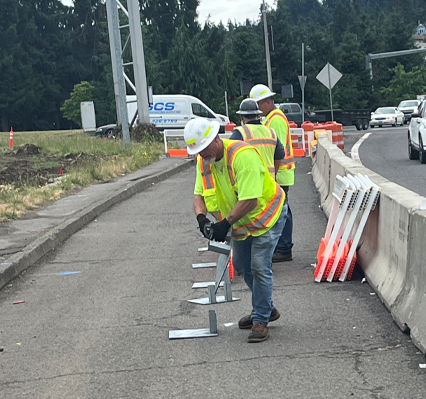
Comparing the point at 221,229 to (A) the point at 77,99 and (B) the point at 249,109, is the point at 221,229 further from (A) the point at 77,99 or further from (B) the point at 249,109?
(A) the point at 77,99

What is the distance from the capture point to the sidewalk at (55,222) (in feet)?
31.9

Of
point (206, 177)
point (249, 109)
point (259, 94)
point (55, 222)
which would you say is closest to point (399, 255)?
point (206, 177)

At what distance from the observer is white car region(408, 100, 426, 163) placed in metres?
19.2

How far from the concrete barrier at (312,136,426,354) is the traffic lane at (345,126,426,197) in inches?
226

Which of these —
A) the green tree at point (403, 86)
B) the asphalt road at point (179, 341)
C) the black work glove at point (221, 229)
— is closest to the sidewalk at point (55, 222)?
the asphalt road at point (179, 341)

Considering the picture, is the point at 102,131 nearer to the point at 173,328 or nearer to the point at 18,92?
the point at 18,92

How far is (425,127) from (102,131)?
107 ft

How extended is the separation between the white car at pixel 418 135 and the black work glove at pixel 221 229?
14.2m

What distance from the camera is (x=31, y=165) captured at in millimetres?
24641

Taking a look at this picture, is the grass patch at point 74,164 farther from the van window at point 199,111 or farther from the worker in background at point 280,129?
the van window at point 199,111

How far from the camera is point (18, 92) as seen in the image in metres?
79.4

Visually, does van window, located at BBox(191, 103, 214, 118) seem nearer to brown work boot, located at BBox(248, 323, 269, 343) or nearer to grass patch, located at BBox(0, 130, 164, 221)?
grass patch, located at BBox(0, 130, 164, 221)

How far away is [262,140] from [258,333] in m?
2.45

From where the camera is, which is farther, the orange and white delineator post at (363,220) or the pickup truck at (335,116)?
the pickup truck at (335,116)
